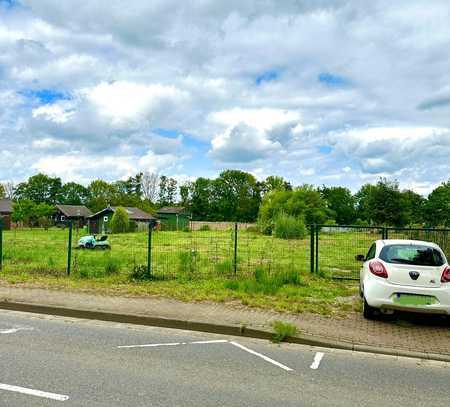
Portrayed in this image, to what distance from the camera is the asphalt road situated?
448 cm

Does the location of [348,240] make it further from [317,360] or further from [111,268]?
[317,360]

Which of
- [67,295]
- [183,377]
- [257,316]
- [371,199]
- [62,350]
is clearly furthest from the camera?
[371,199]

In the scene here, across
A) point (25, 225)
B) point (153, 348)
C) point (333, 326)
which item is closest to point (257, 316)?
point (333, 326)

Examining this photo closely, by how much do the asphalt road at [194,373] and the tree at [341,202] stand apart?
10433 cm

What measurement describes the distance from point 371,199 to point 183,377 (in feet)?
213

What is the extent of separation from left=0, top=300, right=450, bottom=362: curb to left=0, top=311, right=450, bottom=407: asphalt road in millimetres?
212

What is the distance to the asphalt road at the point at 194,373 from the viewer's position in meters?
4.48

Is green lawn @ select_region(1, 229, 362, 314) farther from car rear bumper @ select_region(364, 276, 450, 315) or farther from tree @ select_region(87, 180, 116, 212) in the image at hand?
tree @ select_region(87, 180, 116, 212)

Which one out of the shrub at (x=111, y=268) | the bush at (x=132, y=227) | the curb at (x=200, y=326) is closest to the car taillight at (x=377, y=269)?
the curb at (x=200, y=326)

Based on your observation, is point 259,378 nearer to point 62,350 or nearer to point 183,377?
point 183,377

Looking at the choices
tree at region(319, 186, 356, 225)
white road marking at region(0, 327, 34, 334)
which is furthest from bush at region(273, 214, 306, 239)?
tree at region(319, 186, 356, 225)

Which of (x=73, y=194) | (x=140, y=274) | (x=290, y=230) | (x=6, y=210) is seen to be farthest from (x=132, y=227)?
(x=73, y=194)

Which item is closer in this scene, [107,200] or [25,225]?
[25,225]

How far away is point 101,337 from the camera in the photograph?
691cm
